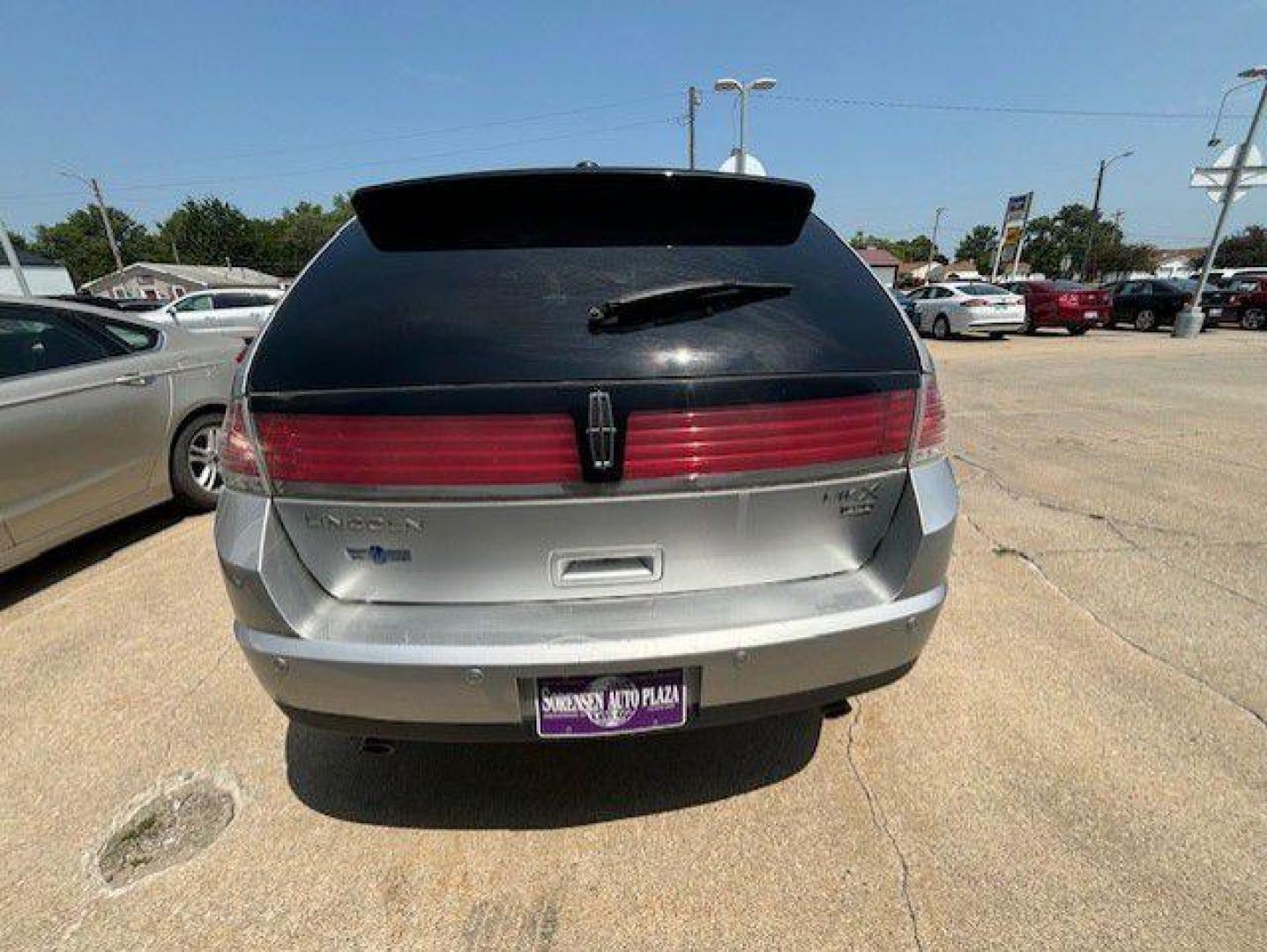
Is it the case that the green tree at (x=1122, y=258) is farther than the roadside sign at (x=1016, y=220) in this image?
Yes

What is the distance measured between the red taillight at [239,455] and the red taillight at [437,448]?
14 centimetres

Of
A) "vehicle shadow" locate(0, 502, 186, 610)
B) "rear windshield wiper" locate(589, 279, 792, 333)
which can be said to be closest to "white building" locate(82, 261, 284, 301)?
"vehicle shadow" locate(0, 502, 186, 610)

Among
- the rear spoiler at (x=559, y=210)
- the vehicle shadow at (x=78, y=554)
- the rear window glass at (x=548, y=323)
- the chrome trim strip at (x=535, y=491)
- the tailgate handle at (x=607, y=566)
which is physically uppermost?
the rear spoiler at (x=559, y=210)

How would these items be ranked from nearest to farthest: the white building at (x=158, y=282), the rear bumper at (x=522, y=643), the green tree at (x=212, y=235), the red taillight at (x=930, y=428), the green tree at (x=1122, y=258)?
the rear bumper at (x=522, y=643) < the red taillight at (x=930, y=428) < the white building at (x=158, y=282) < the green tree at (x=1122, y=258) < the green tree at (x=212, y=235)

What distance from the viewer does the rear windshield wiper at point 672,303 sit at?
60.4 inches

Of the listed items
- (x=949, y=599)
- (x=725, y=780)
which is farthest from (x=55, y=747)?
(x=949, y=599)

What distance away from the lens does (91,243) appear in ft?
298

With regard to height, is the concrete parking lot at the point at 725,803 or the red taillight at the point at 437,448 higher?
the red taillight at the point at 437,448

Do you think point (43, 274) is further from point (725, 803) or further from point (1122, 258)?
point (1122, 258)

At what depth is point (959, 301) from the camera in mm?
16203

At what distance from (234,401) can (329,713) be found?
2.61 ft

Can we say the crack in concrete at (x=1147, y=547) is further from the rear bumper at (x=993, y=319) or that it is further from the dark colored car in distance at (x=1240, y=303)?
the dark colored car in distance at (x=1240, y=303)

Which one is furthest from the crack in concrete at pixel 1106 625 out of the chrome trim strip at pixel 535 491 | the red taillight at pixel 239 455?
the red taillight at pixel 239 455

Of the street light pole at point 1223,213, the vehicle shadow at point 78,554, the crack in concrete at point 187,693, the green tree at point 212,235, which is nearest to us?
the crack in concrete at point 187,693
